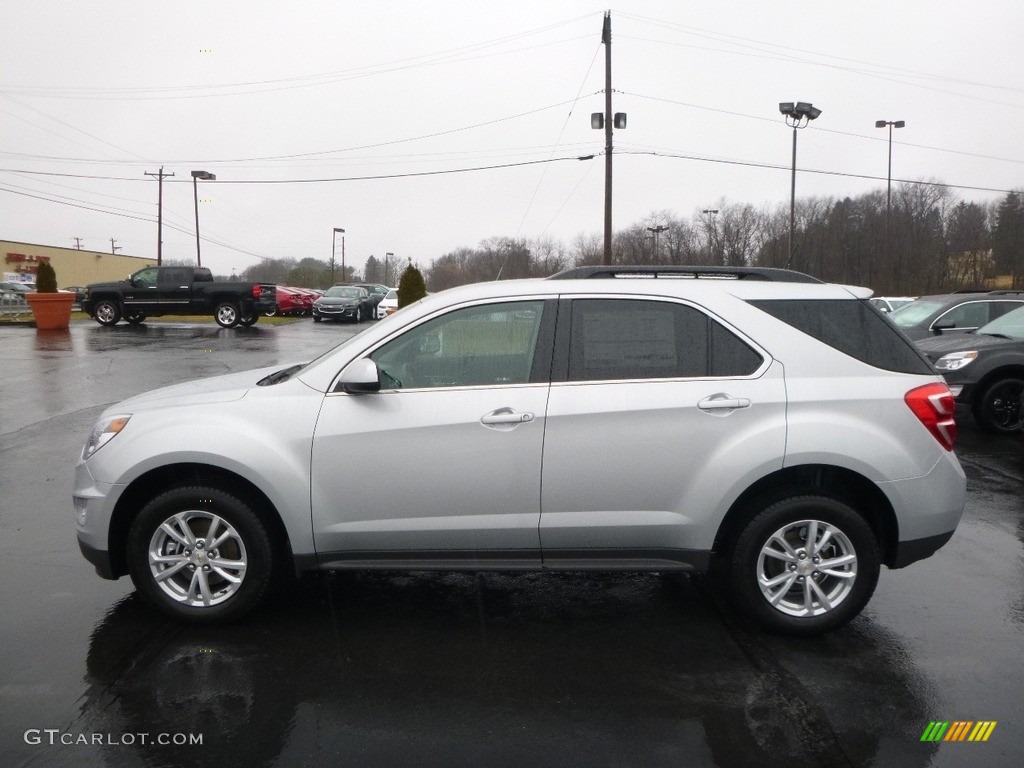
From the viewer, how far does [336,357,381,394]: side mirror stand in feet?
13.0

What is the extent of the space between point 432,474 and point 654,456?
110 centimetres

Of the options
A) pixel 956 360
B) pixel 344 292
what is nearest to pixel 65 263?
pixel 344 292

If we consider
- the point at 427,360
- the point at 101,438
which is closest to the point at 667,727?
the point at 427,360

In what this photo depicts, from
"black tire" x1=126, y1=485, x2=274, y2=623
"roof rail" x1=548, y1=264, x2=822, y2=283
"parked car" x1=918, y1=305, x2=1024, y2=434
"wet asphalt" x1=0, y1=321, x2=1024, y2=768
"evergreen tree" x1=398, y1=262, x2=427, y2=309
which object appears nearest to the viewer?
"wet asphalt" x1=0, y1=321, x2=1024, y2=768

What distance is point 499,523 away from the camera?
4000 millimetres

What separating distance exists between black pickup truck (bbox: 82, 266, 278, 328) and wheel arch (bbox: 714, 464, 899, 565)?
1087 inches

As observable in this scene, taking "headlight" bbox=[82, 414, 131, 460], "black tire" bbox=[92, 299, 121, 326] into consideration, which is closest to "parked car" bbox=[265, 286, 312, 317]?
"black tire" bbox=[92, 299, 121, 326]

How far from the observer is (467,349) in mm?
4172

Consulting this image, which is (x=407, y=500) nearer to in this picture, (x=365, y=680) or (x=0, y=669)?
(x=365, y=680)

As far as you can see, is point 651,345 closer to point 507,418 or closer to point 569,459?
point 569,459

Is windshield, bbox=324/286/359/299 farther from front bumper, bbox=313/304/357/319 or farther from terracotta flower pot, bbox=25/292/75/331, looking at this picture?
terracotta flower pot, bbox=25/292/75/331

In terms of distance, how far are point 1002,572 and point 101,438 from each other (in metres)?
5.46

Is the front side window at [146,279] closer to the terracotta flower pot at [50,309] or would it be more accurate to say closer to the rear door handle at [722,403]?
the terracotta flower pot at [50,309]

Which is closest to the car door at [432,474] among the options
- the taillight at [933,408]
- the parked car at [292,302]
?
the taillight at [933,408]
